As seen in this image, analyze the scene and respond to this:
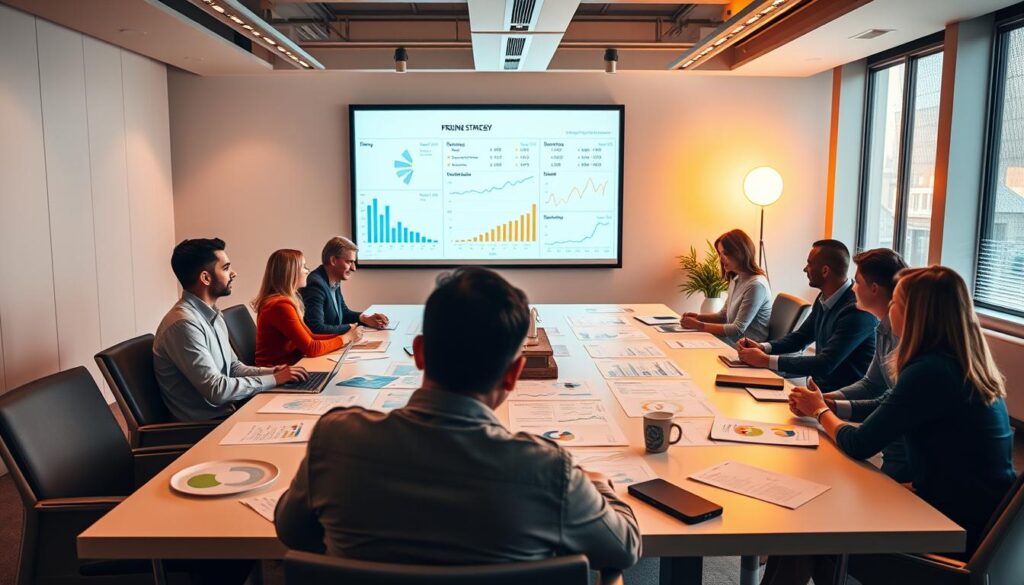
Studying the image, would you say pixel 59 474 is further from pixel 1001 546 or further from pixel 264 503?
pixel 1001 546

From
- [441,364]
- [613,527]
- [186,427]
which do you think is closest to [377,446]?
[441,364]

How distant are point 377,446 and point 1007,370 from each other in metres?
4.48

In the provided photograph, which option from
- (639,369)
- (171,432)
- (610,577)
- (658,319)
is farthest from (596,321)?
(610,577)

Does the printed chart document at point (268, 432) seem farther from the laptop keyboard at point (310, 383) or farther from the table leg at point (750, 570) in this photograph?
the table leg at point (750, 570)

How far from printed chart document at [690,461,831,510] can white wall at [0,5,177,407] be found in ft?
12.7

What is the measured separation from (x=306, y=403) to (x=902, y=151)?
4.91 m

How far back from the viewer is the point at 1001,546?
178cm

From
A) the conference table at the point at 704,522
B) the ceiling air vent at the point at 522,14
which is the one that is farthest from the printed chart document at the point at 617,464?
the ceiling air vent at the point at 522,14

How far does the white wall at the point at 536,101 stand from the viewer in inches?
254

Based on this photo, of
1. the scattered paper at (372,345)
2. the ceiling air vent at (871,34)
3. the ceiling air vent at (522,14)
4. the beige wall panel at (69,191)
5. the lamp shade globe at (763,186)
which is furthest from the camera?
the lamp shade globe at (763,186)

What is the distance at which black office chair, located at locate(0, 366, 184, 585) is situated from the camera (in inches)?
79.4

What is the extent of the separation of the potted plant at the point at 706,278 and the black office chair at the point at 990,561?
4.60 m

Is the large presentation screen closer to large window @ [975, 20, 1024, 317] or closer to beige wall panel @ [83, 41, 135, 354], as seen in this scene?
beige wall panel @ [83, 41, 135, 354]

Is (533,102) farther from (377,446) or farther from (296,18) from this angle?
(377,446)
